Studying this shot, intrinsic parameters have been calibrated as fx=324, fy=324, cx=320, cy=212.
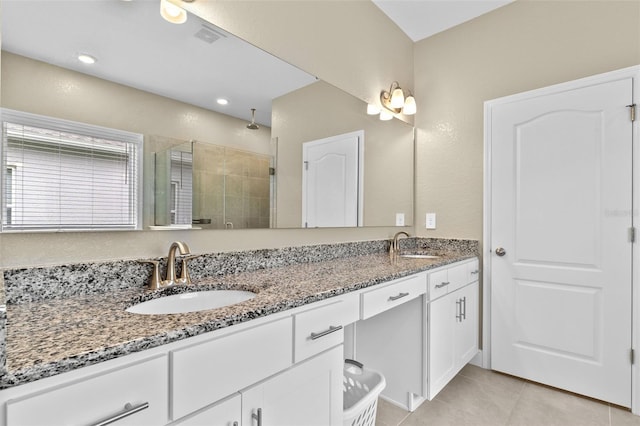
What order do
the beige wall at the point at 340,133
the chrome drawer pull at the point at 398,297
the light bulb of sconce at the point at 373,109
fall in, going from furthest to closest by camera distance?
the light bulb of sconce at the point at 373,109, the beige wall at the point at 340,133, the chrome drawer pull at the point at 398,297

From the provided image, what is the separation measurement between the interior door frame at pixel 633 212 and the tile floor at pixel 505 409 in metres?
0.22

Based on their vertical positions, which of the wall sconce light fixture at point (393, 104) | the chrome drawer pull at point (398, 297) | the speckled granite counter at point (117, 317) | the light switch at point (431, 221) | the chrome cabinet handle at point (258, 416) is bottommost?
the chrome cabinet handle at point (258, 416)

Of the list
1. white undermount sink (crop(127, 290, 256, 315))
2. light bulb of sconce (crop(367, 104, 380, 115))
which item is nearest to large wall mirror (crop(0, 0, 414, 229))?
white undermount sink (crop(127, 290, 256, 315))

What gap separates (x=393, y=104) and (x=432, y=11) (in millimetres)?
733

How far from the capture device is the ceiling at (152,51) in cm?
99

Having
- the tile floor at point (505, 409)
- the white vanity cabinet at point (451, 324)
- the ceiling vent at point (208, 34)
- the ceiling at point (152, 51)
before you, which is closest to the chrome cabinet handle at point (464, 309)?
the white vanity cabinet at point (451, 324)

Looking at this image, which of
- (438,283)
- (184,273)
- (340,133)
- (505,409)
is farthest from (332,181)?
(505,409)

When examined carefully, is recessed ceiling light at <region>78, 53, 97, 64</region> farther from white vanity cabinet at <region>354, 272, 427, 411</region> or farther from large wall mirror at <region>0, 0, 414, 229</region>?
white vanity cabinet at <region>354, 272, 427, 411</region>

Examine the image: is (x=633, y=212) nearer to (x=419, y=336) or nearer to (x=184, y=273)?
(x=419, y=336)

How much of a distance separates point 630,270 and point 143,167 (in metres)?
2.56

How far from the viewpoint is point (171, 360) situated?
735mm

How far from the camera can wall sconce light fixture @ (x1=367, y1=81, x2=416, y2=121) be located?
8.07 feet

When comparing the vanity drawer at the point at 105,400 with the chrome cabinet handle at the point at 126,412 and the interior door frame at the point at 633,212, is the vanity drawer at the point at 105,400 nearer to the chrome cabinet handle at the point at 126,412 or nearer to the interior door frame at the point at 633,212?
the chrome cabinet handle at the point at 126,412

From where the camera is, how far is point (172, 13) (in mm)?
1276
